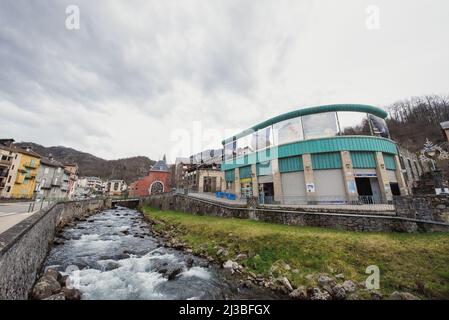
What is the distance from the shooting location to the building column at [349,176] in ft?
61.3

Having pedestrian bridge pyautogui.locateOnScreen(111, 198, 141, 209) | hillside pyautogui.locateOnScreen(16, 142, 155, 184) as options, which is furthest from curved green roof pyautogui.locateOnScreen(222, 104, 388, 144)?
hillside pyautogui.locateOnScreen(16, 142, 155, 184)

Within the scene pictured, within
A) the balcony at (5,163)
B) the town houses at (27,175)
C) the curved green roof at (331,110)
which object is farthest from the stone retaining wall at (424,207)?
the balcony at (5,163)

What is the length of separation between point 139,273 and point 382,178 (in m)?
23.8

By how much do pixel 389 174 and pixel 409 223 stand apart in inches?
558

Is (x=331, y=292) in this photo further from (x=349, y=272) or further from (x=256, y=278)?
(x=256, y=278)

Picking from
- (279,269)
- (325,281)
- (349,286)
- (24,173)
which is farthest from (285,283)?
(24,173)

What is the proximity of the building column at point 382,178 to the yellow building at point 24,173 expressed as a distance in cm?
5797

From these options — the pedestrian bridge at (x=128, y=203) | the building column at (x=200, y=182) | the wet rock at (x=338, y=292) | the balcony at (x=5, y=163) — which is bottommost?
the wet rock at (x=338, y=292)

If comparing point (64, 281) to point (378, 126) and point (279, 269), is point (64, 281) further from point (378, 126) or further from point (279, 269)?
point (378, 126)

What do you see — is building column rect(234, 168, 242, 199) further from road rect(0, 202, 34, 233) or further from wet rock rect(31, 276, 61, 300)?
wet rock rect(31, 276, 61, 300)

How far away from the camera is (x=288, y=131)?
23547mm

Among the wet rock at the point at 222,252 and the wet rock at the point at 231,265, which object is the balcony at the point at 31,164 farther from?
the wet rock at the point at 231,265

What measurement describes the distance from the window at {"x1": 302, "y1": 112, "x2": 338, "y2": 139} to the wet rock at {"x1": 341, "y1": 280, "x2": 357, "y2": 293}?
17292 millimetres

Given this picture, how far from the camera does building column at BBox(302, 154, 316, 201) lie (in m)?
20.2
